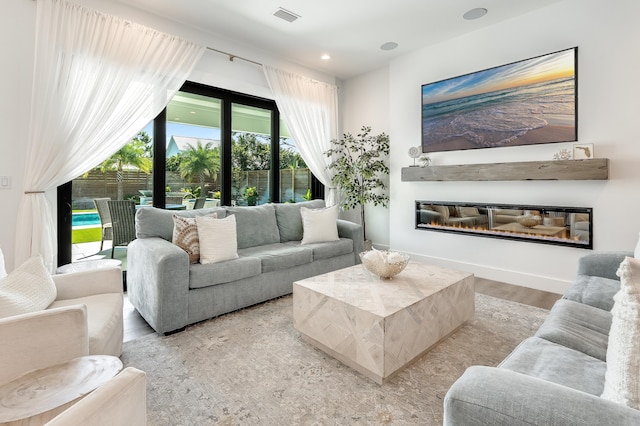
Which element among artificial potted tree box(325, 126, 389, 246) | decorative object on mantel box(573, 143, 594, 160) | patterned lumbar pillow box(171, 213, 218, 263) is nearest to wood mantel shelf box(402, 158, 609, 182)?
decorative object on mantel box(573, 143, 594, 160)

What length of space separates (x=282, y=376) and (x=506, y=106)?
3554mm

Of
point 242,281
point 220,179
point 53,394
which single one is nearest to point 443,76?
point 220,179

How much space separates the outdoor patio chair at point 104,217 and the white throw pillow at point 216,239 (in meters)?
1.30

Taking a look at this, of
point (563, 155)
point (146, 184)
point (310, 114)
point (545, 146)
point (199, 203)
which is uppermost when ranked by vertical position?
point (310, 114)

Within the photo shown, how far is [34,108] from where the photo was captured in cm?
275

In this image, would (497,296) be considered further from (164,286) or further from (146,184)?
(146,184)

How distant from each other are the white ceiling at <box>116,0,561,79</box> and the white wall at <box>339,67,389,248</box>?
626 mm

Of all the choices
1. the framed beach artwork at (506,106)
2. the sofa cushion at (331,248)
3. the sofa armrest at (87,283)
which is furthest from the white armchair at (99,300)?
the framed beach artwork at (506,106)

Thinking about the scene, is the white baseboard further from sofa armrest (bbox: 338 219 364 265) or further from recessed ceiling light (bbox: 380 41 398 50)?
recessed ceiling light (bbox: 380 41 398 50)

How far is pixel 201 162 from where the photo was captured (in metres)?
4.16

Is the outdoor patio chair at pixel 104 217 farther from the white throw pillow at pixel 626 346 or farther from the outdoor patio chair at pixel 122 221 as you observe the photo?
the white throw pillow at pixel 626 346

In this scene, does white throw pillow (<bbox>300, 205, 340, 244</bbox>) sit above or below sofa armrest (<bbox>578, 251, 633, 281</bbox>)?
above

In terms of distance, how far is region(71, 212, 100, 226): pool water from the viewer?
327 cm

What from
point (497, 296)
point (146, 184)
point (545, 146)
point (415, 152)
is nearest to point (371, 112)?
point (415, 152)
